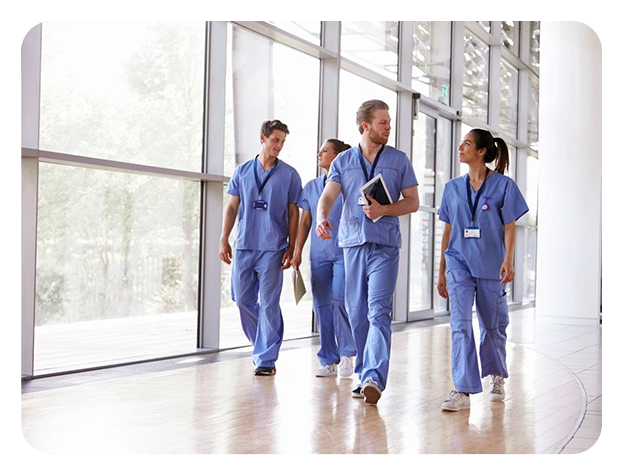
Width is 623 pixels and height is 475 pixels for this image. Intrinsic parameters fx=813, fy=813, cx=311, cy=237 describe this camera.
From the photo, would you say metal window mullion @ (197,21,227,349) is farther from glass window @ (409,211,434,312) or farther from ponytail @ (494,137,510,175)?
glass window @ (409,211,434,312)

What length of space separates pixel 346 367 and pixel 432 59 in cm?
571

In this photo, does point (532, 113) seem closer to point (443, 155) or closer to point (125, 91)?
point (443, 155)

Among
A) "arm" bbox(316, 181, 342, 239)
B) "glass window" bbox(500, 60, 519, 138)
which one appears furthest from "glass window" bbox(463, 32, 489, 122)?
"arm" bbox(316, 181, 342, 239)

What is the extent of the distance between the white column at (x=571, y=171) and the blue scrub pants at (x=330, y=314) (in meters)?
4.63

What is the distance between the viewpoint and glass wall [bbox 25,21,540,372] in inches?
186

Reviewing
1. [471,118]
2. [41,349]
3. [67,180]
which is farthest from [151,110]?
[471,118]

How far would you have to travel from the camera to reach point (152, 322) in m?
5.44

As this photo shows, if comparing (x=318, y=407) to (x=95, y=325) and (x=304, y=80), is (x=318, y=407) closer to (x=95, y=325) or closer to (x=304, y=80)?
(x=95, y=325)

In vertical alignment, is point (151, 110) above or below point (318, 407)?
above

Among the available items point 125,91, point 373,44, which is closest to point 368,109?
point 125,91

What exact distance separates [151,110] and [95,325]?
1.42 m

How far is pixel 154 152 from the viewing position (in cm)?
529

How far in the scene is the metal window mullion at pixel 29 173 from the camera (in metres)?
4.24

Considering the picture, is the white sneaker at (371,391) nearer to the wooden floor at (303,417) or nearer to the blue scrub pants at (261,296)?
the wooden floor at (303,417)
